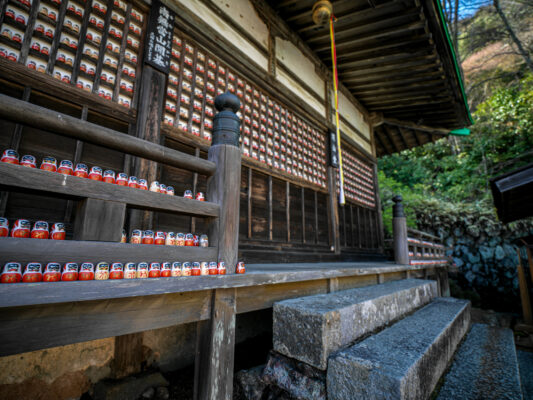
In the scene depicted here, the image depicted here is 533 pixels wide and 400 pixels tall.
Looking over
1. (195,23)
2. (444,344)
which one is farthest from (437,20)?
(444,344)

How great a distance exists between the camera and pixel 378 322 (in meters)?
2.30

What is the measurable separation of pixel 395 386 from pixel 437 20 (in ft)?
19.6

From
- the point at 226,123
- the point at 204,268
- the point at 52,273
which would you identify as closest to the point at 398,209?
the point at 226,123

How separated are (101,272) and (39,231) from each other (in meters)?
0.34

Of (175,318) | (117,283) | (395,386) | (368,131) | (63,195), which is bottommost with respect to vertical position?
(395,386)

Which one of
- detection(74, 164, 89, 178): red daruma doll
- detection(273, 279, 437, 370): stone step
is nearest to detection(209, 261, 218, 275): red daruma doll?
detection(273, 279, 437, 370): stone step

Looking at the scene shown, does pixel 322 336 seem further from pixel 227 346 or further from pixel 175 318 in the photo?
pixel 175 318

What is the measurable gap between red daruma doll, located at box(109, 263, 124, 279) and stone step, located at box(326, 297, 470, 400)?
141 centimetres

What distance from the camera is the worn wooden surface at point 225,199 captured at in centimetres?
186

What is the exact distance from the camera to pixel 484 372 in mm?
2145

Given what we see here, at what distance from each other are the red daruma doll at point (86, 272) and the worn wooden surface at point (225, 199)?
787 mm

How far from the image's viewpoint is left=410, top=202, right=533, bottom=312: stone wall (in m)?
8.82

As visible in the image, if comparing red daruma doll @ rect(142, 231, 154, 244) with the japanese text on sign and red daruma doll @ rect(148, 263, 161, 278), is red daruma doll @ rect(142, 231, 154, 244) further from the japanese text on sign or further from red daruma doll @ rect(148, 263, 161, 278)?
the japanese text on sign

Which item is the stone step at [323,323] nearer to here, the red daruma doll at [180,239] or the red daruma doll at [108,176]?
the red daruma doll at [180,239]
